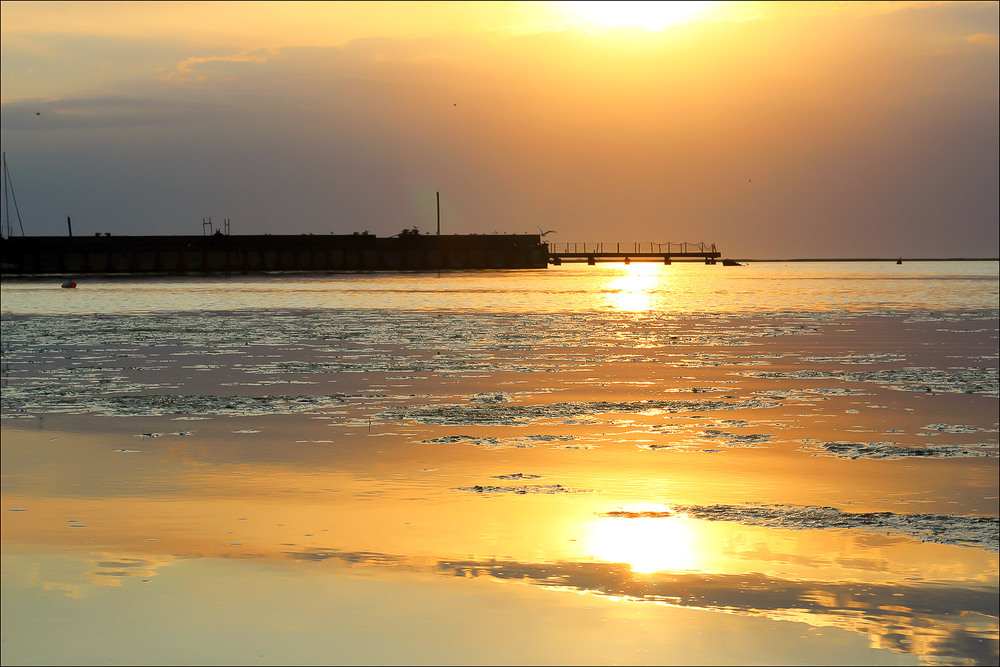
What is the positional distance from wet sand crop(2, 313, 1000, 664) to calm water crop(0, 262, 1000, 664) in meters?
0.04

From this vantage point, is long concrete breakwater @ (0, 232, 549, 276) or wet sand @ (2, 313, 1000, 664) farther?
long concrete breakwater @ (0, 232, 549, 276)

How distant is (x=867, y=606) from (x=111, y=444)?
10091mm

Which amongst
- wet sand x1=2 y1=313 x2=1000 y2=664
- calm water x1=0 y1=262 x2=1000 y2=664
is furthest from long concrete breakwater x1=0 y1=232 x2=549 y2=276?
wet sand x1=2 y1=313 x2=1000 y2=664

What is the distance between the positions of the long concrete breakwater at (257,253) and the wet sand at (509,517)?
128617 millimetres

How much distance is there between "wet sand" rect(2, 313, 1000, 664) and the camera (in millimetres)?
7555

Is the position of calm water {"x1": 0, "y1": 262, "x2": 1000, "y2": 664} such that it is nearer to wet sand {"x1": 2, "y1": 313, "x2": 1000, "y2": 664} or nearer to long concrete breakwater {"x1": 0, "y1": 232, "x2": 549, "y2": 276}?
wet sand {"x1": 2, "y1": 313, "x2": 1000, "y2": 664}

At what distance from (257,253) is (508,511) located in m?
149

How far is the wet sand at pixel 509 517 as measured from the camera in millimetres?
7555

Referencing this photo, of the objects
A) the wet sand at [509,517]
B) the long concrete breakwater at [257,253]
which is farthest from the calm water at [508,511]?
the long concrete breakwater at [257,253]

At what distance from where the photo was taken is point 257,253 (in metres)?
157

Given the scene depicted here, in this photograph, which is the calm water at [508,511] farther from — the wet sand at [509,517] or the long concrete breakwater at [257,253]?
the long concrete breakwater at [257,253]

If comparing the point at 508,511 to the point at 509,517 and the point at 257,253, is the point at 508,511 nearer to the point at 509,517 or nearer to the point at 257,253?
the point at 509,517

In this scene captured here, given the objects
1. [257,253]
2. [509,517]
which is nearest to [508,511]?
[509,517]

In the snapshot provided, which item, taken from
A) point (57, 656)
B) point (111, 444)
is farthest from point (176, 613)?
point (111, 444)
